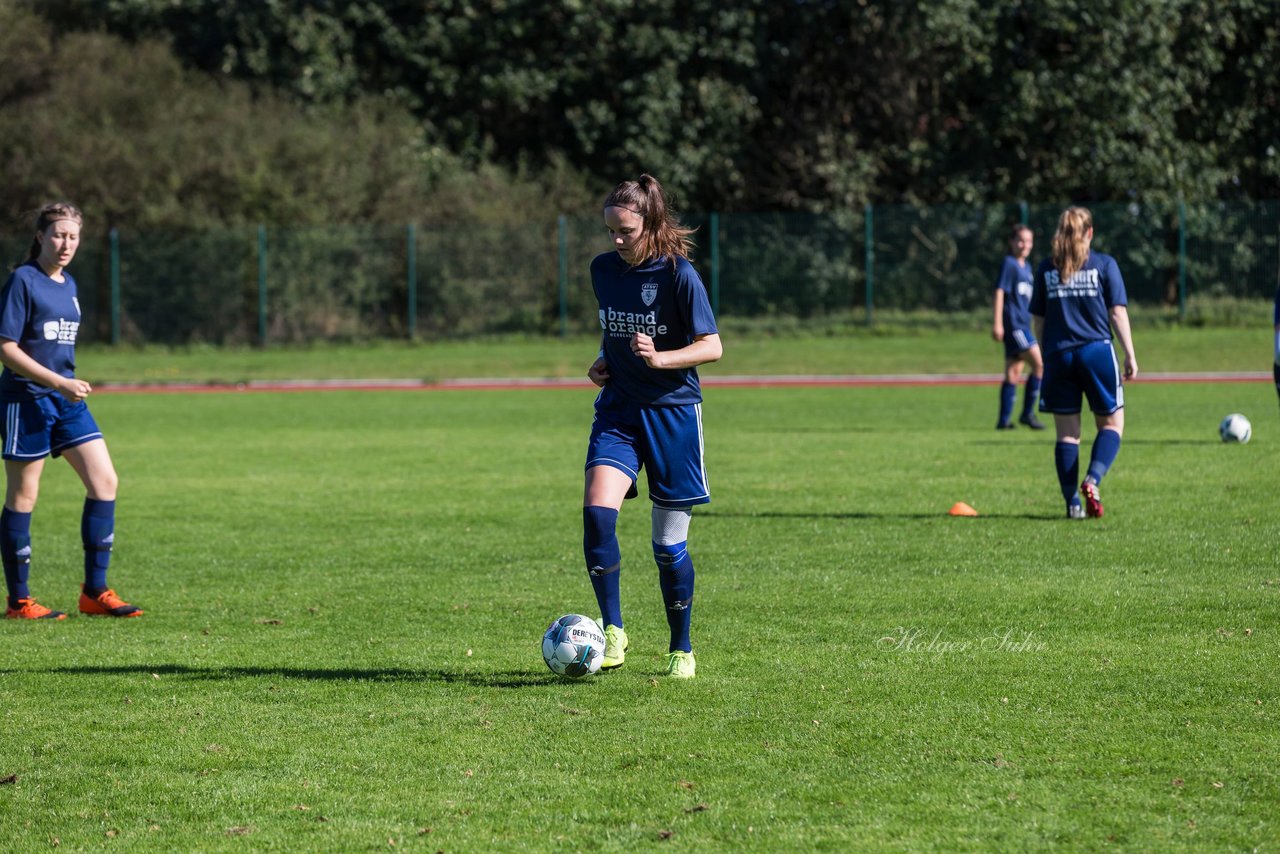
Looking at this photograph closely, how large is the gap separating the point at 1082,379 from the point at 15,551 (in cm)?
685

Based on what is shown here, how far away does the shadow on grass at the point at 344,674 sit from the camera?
6.50 meters

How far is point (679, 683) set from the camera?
6.36m

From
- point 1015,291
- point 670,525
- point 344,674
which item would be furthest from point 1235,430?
point 344,674

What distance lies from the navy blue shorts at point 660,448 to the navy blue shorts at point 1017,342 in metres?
10.5

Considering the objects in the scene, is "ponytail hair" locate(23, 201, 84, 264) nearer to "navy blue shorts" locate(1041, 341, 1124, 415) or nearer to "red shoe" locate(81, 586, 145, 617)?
"red shoe" locate(81, 586, 145, 617)

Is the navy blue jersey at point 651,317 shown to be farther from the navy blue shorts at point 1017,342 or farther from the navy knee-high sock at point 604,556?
the navy blue shorts at point 1017,342

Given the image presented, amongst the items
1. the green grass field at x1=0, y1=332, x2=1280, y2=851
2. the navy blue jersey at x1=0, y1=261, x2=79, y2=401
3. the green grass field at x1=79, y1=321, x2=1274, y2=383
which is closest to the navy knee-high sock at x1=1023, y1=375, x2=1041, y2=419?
the green grass field at x1=0, y1=332, x2=1280, y2=851

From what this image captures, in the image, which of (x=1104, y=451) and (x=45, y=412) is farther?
(x=1104, y=451)

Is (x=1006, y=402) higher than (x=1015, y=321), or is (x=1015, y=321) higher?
(x=1015, y=321)

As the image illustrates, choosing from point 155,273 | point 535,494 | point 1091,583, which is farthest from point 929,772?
point 155,273

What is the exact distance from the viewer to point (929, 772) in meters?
5.09

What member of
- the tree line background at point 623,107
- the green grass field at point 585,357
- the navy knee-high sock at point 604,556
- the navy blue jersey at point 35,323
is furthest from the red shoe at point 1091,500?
A: the tree line background at point 623,107

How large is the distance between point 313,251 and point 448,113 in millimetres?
7001

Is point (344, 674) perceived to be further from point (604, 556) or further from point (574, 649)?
point (604, 556)
